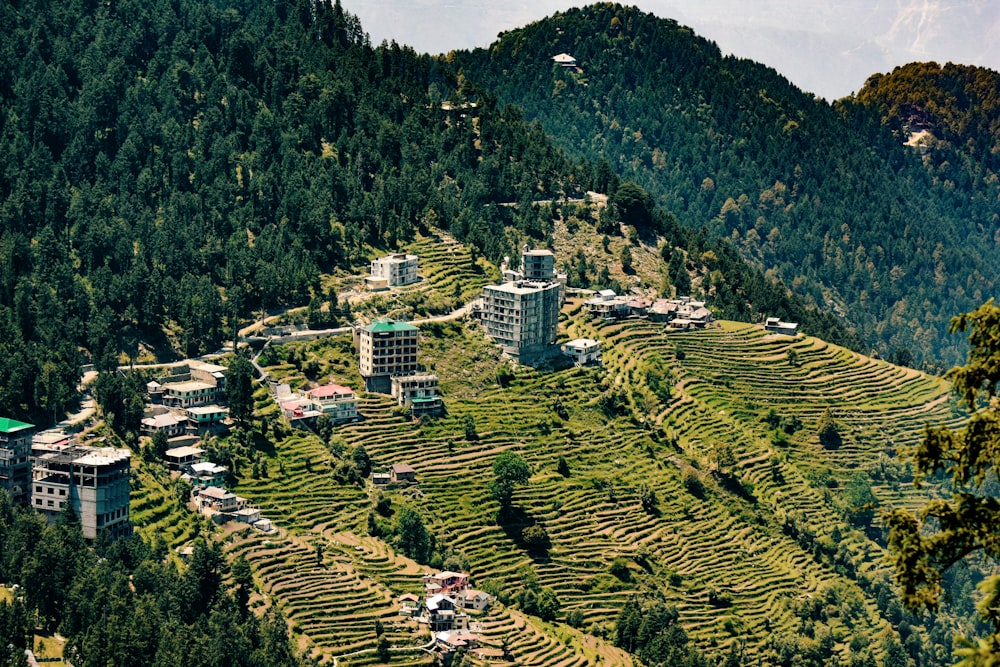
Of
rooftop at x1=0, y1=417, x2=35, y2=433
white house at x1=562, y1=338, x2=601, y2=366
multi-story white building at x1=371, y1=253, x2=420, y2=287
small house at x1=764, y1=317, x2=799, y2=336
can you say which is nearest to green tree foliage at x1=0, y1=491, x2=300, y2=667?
rooftop at x1=0, y1=417, x2=35, y2=433

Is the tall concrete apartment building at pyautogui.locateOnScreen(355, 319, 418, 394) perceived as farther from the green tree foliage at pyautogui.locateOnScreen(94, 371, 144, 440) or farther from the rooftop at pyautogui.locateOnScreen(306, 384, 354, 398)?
the green tree foliage at pyautogui.locateOnScreen(94, 371, 144, 440)

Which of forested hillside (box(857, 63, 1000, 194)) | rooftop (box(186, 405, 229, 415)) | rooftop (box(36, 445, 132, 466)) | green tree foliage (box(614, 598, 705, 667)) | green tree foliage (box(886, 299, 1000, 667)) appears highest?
forested hillside (box(857, 63, 1000, 194))

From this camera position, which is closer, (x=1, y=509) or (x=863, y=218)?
(x=1, y=509)

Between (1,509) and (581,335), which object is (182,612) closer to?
(1,509)

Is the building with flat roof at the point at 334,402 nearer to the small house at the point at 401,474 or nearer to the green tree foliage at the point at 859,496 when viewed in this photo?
the small house at the point at 401,474

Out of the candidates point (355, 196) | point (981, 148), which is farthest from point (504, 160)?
point (981, 148)

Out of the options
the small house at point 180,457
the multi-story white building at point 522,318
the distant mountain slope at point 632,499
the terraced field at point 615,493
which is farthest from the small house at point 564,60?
the small house at point 180,457
